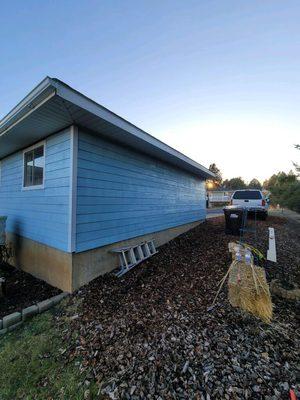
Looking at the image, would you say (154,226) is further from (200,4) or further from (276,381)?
(200,4)

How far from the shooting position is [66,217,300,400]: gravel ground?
178 centimetres

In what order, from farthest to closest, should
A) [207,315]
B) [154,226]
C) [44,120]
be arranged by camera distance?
[154,226] < [44,120] < [207,315]

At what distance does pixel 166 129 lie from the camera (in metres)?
10.7

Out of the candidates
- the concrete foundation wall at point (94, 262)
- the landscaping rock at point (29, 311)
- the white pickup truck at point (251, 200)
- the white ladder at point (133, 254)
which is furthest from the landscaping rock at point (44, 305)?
the white pickup truck at point (251, 200)

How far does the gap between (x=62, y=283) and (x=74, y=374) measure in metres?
2.11

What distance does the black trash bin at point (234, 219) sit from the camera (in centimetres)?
694

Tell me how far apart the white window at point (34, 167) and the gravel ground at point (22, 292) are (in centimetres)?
240

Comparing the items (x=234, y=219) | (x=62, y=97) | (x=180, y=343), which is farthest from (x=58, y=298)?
(x=234, y=219)

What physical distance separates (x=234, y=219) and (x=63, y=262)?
19.8 ft

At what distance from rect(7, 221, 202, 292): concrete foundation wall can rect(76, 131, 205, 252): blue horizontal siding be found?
0.21m

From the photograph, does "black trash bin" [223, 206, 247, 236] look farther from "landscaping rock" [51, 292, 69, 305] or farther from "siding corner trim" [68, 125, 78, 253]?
"landscaping rock" [51, 292, 69, 305]

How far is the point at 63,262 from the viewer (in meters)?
3.86

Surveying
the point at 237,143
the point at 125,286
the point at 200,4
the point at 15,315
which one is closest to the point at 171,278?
the point at 125,286

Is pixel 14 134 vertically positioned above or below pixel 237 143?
below
